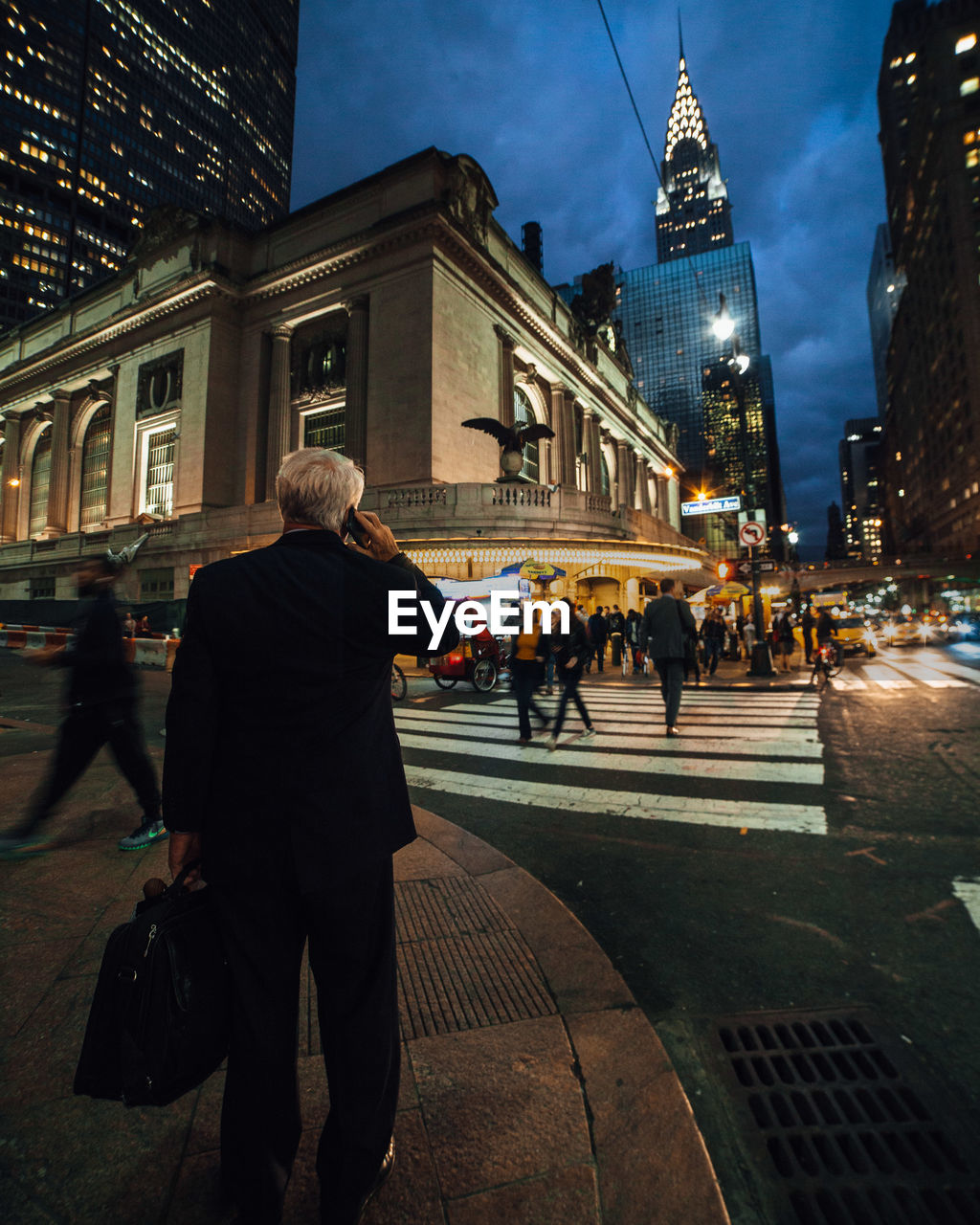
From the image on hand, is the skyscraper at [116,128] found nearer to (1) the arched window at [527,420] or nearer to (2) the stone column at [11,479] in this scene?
(2) the stone column at [11,479]

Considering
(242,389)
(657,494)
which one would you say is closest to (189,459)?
(242,389)

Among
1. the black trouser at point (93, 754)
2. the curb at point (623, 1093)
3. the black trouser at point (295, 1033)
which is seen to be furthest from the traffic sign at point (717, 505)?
the black trouser at point (295, 1033)

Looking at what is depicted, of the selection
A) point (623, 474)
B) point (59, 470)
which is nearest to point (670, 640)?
point (623, 474)

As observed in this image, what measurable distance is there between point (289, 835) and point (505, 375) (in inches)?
1299

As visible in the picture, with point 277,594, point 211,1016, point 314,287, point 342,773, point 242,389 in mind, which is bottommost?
point 211,1016

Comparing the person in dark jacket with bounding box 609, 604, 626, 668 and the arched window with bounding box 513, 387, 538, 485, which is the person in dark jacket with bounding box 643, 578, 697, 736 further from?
the arched window with bounding box 513, 387, 538, 485

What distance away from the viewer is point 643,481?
184 ft

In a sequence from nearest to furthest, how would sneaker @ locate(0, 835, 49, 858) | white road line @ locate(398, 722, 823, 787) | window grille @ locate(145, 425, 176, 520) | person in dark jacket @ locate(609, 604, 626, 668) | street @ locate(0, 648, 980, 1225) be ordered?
street @ locate(0, 648, 980, 1225) → sneaker @ locate(0, 835, 49, 858) → white road line @ locate(398, 722, 823, 787) → person in dark jacket @ locate(609, 604, 626, 668) → window grille @ locate(145, 425, 176, 520)

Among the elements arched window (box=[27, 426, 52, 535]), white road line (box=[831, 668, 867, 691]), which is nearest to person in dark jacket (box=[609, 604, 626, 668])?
white road line (box=[831, 668, 867, 691])

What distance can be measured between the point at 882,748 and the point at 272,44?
16251 cm

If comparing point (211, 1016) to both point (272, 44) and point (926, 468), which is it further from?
point (272, 44)

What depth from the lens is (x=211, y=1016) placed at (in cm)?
134

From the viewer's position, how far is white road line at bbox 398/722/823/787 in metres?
5.70

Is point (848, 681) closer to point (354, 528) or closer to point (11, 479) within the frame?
point (354, 528)
